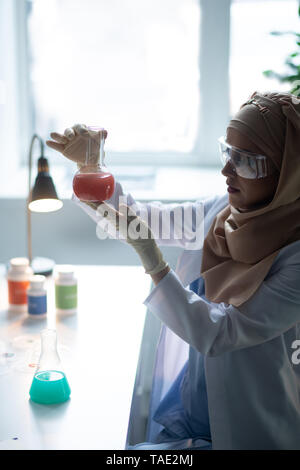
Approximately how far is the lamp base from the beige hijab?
724 millimetres

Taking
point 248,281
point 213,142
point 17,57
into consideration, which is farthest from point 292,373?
point 17,57

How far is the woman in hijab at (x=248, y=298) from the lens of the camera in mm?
1354

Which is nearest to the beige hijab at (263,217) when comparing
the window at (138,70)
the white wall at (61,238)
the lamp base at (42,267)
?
the lamp base at (42,267)

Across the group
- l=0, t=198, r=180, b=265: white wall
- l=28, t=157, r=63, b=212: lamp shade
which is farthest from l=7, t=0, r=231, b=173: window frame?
l=28, t=157, r=63, b=212: lamp shade

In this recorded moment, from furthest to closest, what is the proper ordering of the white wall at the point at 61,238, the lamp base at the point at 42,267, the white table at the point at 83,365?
1. the white wall at the point at 61,238
2. the lamp base at the point at 42,267
3. the white table at the point at 83,365

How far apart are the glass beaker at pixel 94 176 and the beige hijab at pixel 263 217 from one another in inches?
13.2

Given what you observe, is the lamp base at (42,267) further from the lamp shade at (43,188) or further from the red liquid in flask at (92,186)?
the red liquid in flask at (92,186)

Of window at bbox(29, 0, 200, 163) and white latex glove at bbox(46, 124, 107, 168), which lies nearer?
white latex glove at bbox(46, 124, 107, 168)

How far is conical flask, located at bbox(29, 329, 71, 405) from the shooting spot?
50.3 inches

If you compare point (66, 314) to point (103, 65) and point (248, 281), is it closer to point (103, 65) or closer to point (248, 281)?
point (248, 281)

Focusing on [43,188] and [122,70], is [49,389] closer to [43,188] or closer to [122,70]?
[43,188]

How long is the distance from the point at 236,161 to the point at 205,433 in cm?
72

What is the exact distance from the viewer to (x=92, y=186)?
1402 mm

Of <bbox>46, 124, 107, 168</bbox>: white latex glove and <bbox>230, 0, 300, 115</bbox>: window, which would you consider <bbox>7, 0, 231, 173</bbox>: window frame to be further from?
<bbox>46, 124, 107, 168</bbox>: white latex glove
